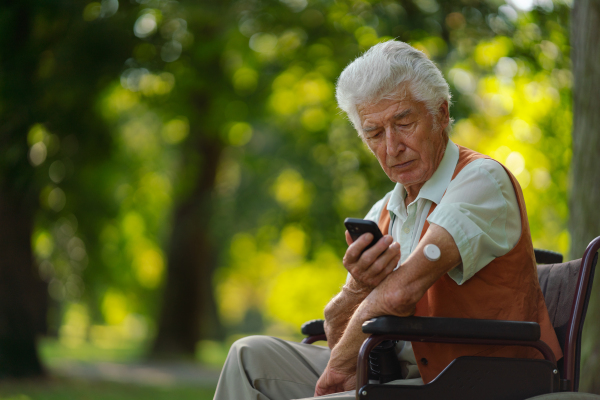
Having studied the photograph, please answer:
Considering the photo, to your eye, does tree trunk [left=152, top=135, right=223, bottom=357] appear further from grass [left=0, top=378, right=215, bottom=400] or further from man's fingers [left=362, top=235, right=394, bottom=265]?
man's fingers [left=362, top=235, right=394, bottom=265]

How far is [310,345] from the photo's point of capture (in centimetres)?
241

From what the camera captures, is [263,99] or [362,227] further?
[263,99]

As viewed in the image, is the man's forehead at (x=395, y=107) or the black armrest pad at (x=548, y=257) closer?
the man's forehead at (x=395, y=107)

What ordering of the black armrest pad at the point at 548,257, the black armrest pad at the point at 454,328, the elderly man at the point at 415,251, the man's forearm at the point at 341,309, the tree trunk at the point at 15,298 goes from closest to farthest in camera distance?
the black armrest pad at the point at 454,328, the elderly man at the point at 415,251, the man's forearm at the point at 341,309, the black armrest pad at the point at 548,257, the tree trunk at the point at 15,298

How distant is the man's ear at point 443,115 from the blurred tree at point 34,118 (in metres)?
5.00

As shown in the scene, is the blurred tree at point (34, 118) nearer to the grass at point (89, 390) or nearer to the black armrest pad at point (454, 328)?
the grass at point (89, 390)

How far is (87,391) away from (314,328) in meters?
5.27

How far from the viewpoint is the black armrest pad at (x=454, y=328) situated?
165 cm

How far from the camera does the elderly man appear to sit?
177 cm

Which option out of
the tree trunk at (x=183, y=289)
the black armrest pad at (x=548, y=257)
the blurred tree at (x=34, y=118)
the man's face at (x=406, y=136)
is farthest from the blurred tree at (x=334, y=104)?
the man's face at (x=406, y=136)

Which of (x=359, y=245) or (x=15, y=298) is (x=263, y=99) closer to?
(x=15, y=298)

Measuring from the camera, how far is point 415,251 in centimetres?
176

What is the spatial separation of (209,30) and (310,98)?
1.82 meters

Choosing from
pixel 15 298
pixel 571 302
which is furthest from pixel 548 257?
pixel 15 298
